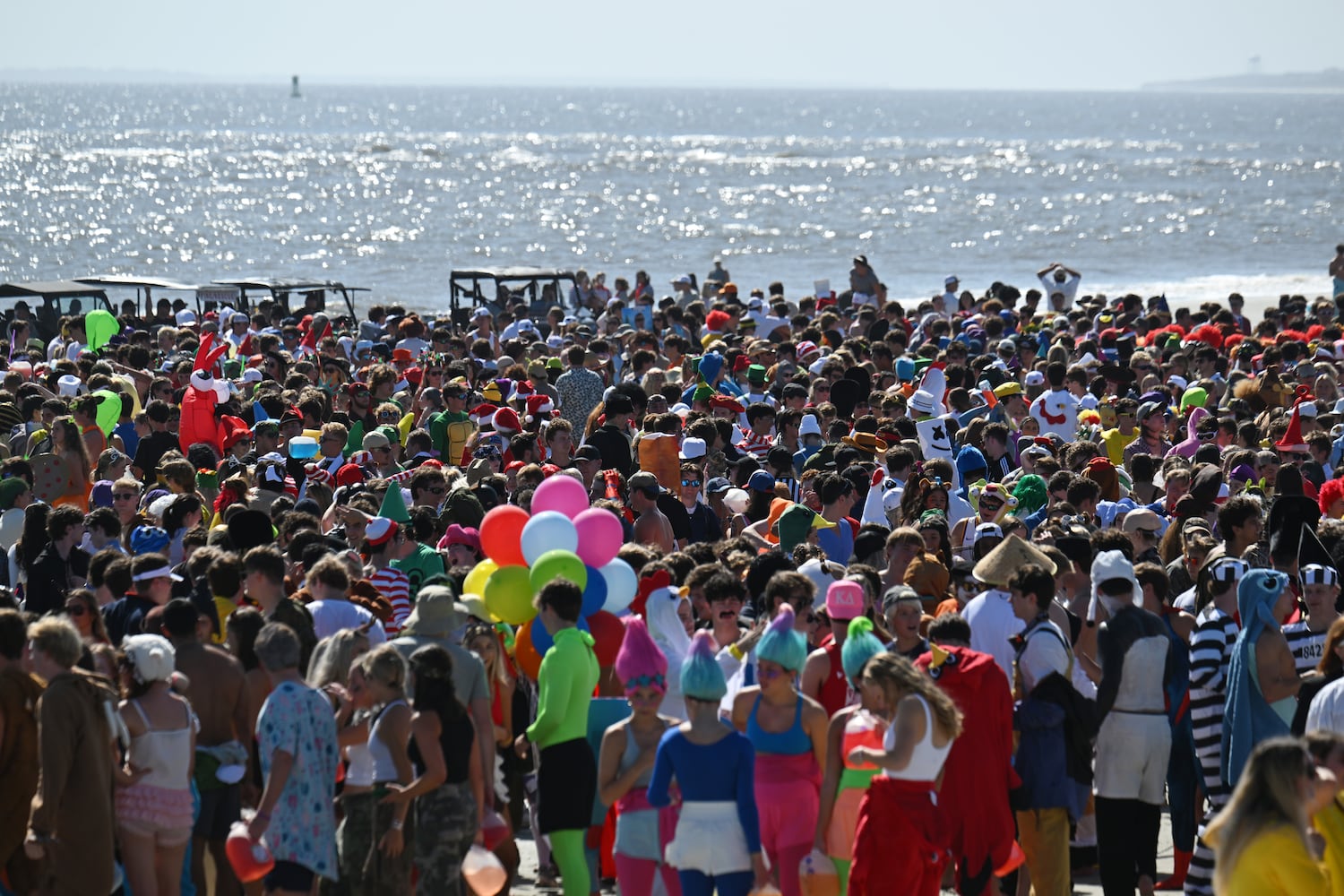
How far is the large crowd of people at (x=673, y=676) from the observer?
19.8 ft

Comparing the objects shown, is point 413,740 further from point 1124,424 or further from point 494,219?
point 494,219

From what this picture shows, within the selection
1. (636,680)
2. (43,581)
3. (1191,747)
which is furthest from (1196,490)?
(43,581)

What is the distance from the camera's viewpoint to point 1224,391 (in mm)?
15000

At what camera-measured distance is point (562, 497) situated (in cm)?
805

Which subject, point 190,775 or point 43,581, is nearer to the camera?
point 190,775

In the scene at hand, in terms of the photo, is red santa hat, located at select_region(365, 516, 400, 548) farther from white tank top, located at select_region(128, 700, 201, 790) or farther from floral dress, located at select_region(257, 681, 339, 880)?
floral dress, located at select_region(257, 681, 339, 880)

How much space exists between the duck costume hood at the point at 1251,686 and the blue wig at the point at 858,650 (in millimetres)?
1574

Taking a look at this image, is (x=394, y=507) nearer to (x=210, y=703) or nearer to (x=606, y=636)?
(x=606, y=636)

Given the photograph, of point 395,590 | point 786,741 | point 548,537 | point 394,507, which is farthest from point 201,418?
point 786,741

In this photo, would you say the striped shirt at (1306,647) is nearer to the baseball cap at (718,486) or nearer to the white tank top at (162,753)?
the baseball cap at (718,486)

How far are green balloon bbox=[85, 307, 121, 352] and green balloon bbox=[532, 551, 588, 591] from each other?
13.2m

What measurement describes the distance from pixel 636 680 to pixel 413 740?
2.62 feet

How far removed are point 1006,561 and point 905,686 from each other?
61.2 inches

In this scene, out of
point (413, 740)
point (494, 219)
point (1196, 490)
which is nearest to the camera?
point (413, 740)
